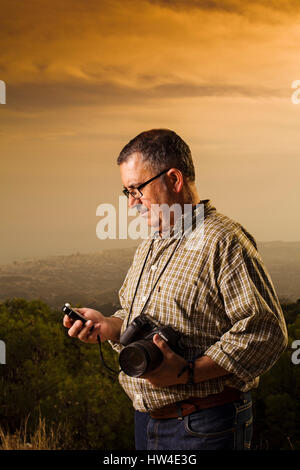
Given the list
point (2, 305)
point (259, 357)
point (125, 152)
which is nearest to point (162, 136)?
point (125, 152)

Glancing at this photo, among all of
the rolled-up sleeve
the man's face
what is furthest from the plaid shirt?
the man's face

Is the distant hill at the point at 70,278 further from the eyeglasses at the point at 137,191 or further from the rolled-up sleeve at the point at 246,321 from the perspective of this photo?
the rolled-up sleeve at the point at 246,321

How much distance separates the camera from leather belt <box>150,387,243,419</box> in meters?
1.29

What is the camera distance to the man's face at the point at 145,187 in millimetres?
1429

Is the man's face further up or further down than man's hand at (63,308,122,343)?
further up

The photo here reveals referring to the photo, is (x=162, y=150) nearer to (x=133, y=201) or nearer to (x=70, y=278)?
(x=133, y=201)

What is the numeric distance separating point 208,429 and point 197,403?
2.6 inches

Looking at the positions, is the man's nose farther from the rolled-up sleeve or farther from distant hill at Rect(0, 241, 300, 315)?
distant hill at Rect(0, 241, 300, 315)

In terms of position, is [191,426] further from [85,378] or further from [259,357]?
[85,378]

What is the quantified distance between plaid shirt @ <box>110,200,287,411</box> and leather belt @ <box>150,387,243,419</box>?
23 millimetres

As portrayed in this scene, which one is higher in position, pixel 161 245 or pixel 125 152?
pixel 125 152

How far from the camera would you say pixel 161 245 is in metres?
1.46

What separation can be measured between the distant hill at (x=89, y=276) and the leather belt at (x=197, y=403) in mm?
2649
